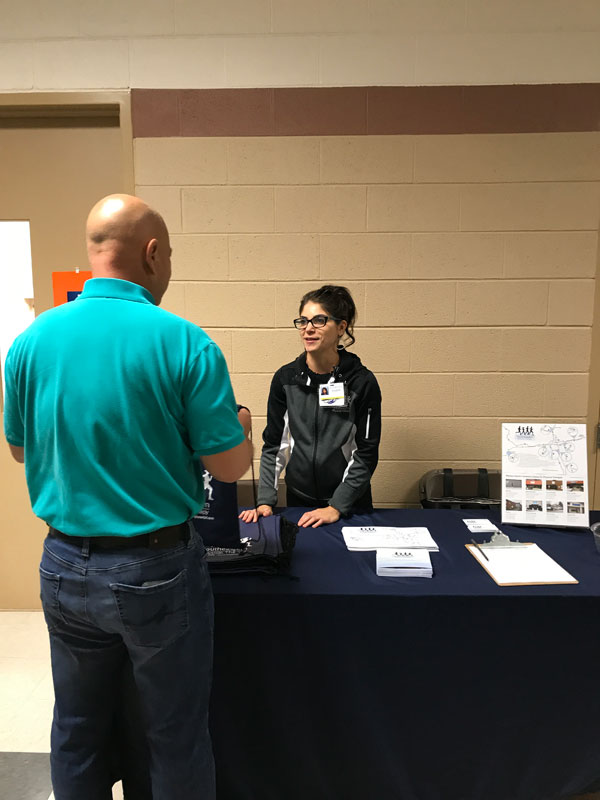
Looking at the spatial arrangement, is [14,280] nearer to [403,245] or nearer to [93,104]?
[93,104]

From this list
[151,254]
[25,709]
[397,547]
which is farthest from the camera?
[25,709]

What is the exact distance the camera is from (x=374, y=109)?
244 centimetres

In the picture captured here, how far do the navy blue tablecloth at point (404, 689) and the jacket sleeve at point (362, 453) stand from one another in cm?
49

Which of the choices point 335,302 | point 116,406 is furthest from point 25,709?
point 335,302

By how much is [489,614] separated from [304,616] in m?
0.47

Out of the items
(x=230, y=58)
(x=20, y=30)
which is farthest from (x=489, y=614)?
(x=20, y=30)

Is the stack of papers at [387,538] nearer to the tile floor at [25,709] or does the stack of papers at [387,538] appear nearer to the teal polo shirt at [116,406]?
the teal polo shirt at [116,406]

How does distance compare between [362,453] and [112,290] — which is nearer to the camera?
[112,290]

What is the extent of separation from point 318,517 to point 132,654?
0.84m

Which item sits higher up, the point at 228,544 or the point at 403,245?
the point at 403,245

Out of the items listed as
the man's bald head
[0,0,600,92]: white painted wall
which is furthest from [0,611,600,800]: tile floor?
[0,0,600,92]: white painted wall

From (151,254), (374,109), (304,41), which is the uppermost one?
(304,41)

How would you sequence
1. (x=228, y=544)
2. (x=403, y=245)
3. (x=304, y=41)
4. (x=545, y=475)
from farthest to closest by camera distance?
(x=403, y=245) → (x=304, y=41) → (x=545, y=475) → (x=228, y=544)

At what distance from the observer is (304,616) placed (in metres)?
1.37
